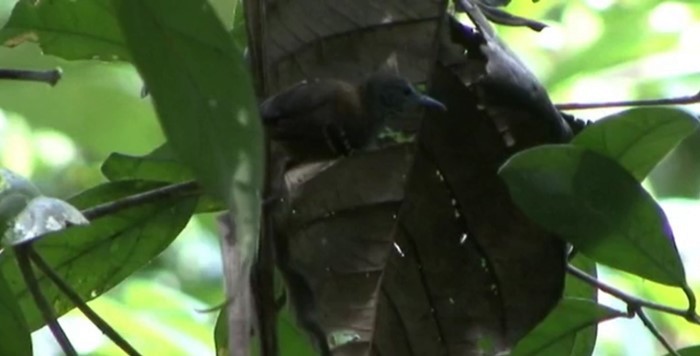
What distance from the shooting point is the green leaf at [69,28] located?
2.68ft

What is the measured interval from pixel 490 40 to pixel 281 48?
0.14m

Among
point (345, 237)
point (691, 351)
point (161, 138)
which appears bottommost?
point (161, 138)

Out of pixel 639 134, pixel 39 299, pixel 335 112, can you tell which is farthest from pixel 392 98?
pixel 39 299

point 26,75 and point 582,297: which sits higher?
point 26,75

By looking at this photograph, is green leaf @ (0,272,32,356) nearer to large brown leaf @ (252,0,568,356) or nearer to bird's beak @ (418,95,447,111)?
large brown leaf @ (252,0,568,356)

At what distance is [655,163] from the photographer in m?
0.73

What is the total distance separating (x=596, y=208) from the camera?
676 mm

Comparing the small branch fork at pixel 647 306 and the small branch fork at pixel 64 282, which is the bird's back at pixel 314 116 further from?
the small branch fork at pixel 647 306

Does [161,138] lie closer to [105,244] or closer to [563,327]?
[105,244]

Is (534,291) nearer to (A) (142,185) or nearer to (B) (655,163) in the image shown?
(B) (655,163)

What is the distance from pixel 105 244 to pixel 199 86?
34 cm

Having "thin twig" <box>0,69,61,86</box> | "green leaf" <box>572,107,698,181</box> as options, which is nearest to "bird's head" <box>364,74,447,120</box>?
"green leaf" <box>572,107,698,181</box>

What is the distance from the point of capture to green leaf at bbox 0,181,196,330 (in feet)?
2.59

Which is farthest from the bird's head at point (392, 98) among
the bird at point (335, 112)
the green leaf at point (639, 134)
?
the green leaf at point (639, 134)
